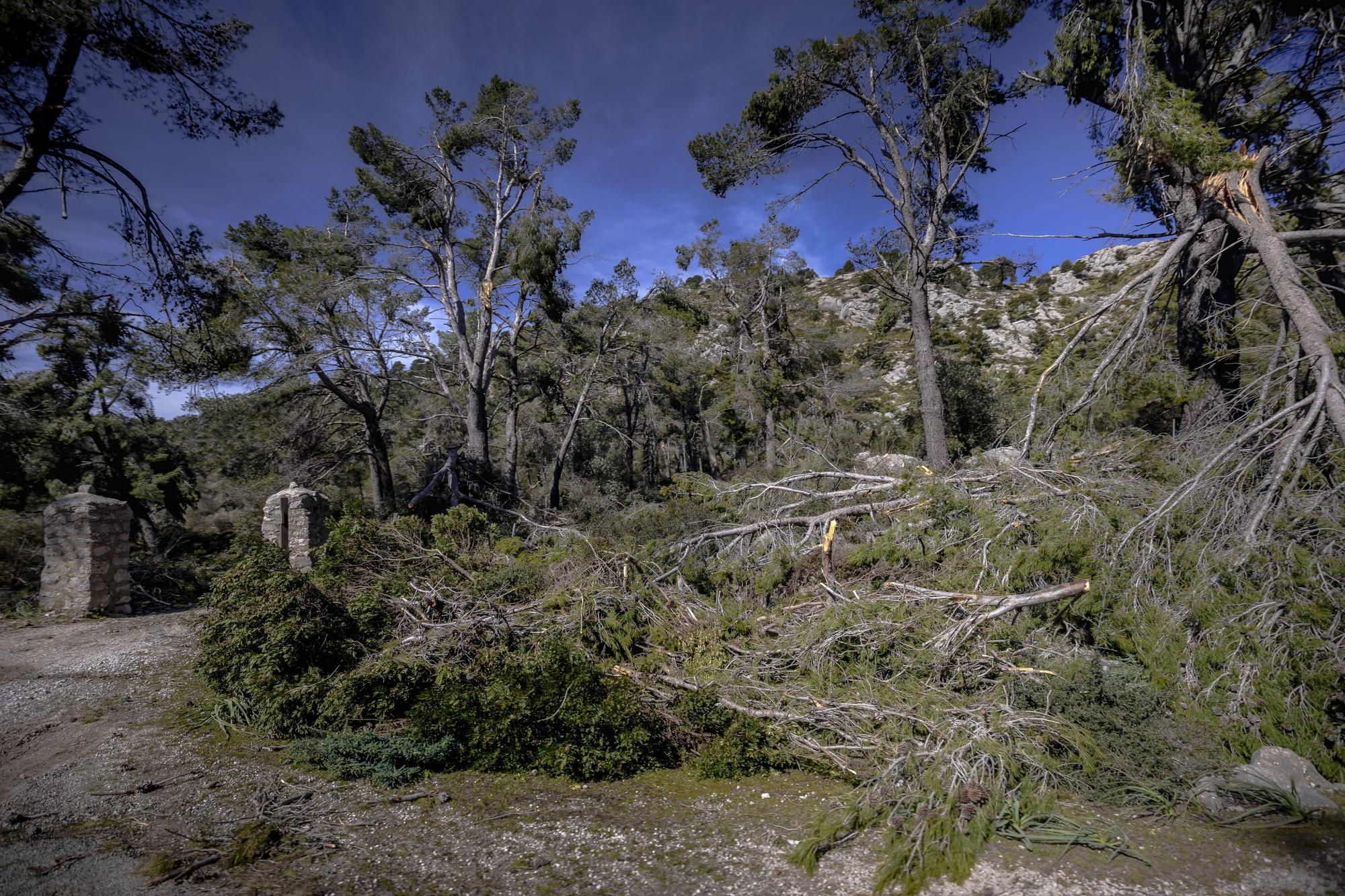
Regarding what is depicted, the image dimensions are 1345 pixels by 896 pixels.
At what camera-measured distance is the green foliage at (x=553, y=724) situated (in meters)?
4.62

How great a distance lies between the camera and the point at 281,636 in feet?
18.0

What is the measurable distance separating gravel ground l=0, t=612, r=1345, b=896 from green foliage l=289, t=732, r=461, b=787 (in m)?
0.15

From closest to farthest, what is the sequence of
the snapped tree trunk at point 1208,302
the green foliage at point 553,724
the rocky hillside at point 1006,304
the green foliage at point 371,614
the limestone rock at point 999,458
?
the green foliage at point 553,724 < the snapped tree trunk at point 1208,302 < the limestone rock at point 999,458 < the green foliage at point 371,614 < the rocky hillside at point 1006,304

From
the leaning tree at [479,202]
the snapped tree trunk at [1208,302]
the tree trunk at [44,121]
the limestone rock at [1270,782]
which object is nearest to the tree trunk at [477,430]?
the leaning tree at [479,202]

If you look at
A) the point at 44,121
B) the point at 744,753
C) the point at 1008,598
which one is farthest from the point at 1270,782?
the point at 44,121

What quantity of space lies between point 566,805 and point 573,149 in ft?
45.3

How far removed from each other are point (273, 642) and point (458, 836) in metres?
2.96

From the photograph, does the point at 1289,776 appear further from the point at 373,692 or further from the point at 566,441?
the point at 566,441

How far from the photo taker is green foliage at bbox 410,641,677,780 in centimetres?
462

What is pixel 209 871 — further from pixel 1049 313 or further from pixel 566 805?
pixel 1049 313

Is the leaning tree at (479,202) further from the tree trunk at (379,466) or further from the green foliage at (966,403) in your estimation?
the green foliage at (966,403)

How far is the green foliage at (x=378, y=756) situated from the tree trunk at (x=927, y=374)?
811cm

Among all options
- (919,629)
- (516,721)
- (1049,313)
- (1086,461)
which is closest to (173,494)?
(516,721)

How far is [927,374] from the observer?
10.2 meters
